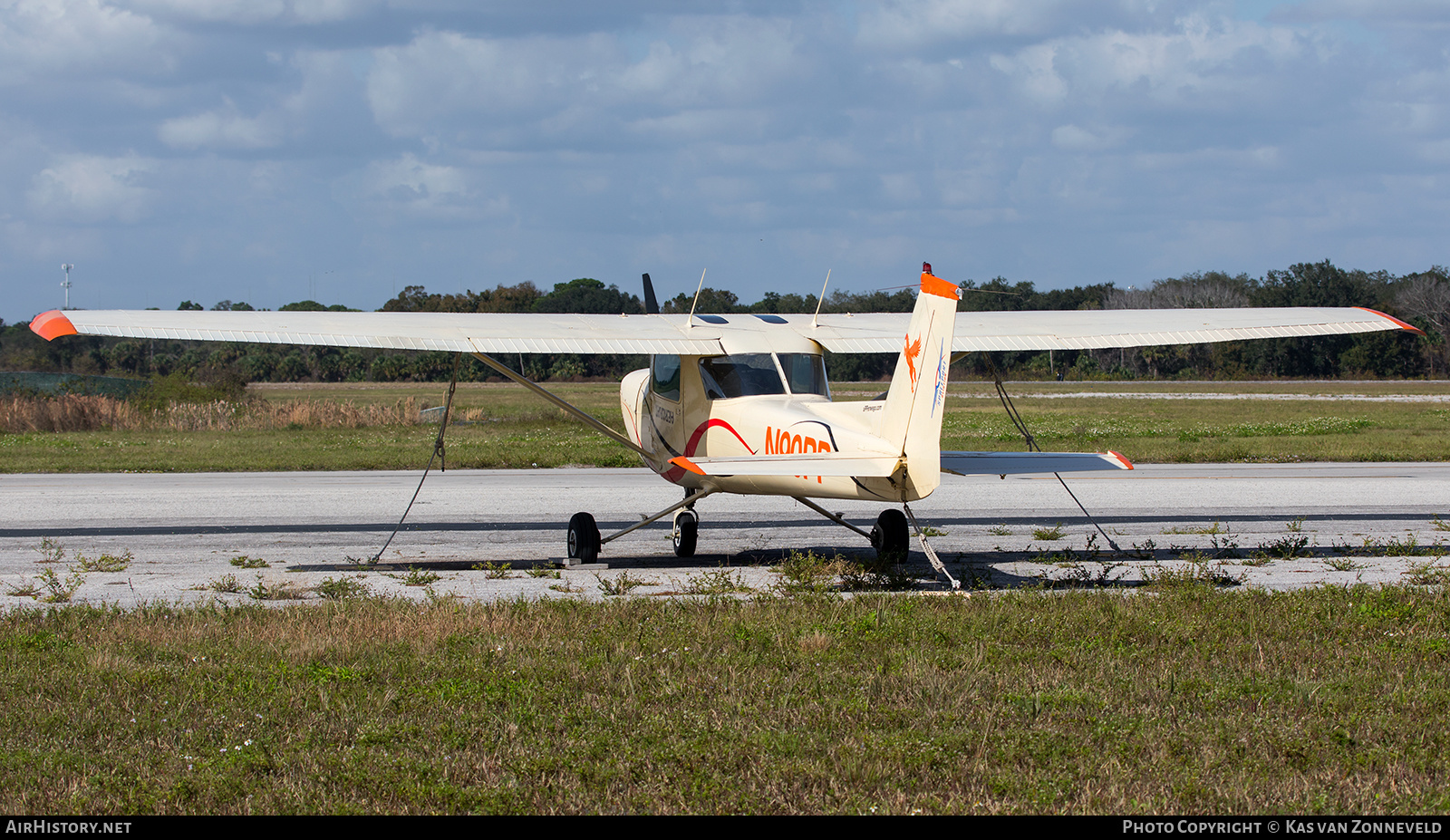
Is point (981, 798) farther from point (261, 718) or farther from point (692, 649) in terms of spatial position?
point (261, 718)

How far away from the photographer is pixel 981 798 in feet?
15.2

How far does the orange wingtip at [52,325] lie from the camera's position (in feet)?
31.8

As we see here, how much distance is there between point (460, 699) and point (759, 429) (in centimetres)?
491

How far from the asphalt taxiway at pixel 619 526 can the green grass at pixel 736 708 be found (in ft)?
6.97

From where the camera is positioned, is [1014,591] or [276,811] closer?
[276,811]

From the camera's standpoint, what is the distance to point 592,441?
29.4 metres

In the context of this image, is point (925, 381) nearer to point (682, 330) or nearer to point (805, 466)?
point (805, 466)

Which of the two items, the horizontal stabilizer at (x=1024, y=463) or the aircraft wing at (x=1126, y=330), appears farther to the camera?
the aircraft wing at (x=1126, y=330)

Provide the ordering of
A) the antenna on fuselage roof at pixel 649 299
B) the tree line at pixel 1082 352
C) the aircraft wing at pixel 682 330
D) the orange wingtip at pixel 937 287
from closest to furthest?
the orange wingtip at pixel 937 287
the aircraft wing at pixel 682 330
the antenna on fuselage roof at pixel 649 299
the tree line at pixel 1082 352

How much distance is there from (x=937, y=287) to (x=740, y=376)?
3.00 m

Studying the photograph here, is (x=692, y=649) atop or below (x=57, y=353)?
below

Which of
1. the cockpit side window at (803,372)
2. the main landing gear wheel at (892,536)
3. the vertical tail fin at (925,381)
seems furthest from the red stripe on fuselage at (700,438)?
the vertical tail fin at (925,381)

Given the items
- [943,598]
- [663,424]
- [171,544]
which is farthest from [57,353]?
[943,598]

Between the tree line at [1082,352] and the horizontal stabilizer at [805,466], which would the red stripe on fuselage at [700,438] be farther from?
the tree line at [1082,352]
